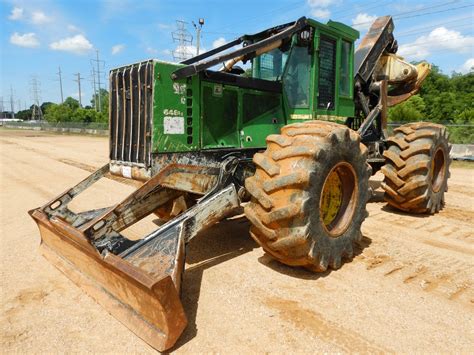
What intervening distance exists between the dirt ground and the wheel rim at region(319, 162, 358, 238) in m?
0.49

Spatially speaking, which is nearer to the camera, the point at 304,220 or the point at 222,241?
the point at 304,220

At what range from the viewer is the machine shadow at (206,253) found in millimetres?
3281

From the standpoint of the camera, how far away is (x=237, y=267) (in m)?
4.19

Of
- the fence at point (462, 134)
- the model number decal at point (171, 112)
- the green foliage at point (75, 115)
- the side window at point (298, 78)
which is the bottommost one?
the fence at point (462, 134)

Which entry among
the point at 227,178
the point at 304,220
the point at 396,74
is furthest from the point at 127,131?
the point at 396,74

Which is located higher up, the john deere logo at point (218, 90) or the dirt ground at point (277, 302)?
the john deere logo at point (218, 90)

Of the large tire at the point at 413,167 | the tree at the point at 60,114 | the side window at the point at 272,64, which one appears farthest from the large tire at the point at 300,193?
the tree at the point at 60,114

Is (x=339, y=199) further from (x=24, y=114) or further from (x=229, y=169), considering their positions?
(x=24, y=114)

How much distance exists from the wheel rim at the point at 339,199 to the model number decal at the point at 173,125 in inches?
69.9

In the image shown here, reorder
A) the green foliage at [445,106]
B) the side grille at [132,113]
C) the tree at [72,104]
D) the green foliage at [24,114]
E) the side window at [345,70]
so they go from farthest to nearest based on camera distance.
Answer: the green foliage at [24,114]
the tree at [72,104]
the green foliage at [445,106]
the side window at [345,70]
the side grille at [132,113]

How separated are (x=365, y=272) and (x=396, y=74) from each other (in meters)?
5.07

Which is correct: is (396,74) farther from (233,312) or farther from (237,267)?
(233,312)

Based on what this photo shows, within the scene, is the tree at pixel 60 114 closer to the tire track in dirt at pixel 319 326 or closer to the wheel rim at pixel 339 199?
the wheel rim at pixel 339 199

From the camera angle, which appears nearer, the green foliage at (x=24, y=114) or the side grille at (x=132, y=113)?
the side grille at (x=132, y=113)
